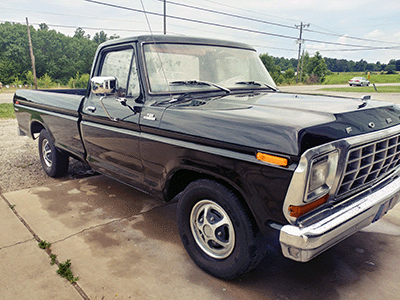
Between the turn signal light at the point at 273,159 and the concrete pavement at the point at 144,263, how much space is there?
0.50 meters

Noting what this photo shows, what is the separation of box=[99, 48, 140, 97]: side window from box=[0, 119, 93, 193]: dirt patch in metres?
2.25

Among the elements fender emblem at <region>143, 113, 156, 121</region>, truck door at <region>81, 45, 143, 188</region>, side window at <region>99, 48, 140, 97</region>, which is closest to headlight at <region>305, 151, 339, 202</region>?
fender emblem at <region>143, 113, 156, 121</region>

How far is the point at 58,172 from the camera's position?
16.9 ft

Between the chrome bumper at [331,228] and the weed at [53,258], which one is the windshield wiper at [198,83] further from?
the weed at [53,258]

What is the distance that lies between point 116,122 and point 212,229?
161cm

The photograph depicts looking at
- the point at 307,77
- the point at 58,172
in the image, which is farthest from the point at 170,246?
the point at 307,77

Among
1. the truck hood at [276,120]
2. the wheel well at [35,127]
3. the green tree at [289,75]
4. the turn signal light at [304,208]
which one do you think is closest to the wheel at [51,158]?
the wheel well at [35,127]

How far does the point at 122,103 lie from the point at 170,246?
1527 mm

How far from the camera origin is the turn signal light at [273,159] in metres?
2.04

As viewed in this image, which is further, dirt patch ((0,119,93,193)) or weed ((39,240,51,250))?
dirt patch ((0,119,93,193))

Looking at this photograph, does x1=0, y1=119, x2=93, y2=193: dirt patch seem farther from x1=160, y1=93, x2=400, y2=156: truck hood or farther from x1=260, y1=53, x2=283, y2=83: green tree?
x1=260, y1=53, x2=283, y2=83: green tree

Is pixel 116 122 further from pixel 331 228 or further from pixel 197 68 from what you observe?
pixel 331 228

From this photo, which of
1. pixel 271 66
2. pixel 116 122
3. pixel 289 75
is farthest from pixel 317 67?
pixel 116 122

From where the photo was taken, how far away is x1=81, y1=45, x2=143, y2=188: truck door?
330cm
